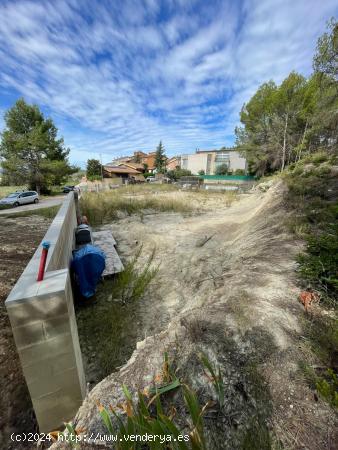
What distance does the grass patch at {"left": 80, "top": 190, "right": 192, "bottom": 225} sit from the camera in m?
10.3

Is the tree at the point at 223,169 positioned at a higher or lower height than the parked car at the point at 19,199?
higher

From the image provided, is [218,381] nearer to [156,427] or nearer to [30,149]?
[156,427]

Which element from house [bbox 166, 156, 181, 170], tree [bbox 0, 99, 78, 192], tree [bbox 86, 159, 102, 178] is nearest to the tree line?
tree [bbox 0, 99, 78, 192]

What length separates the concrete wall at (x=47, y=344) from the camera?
1619 mm

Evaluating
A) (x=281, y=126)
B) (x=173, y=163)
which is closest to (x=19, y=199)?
(x=281, y=126)

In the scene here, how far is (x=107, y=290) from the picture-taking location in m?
4.44

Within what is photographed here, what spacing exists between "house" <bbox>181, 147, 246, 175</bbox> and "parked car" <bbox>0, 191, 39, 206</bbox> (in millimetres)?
33330

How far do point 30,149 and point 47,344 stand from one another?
26269mm

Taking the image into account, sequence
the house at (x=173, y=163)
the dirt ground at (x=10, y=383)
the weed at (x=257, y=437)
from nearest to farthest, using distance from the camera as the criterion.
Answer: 1. the weed at (x=257, y=437)
2. the dirt ground at (x=10, y=383)
3. the house at (x=173, y=163)

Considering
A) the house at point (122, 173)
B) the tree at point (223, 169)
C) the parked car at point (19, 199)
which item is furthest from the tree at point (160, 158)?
the parked car at point (19, 199)

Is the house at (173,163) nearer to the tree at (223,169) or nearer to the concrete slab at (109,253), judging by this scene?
the tree at (223,169)

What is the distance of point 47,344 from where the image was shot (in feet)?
5.72

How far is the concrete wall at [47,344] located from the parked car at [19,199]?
19010 mm

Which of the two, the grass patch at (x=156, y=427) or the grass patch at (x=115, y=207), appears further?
the grass patch at (x=115, y=207)
